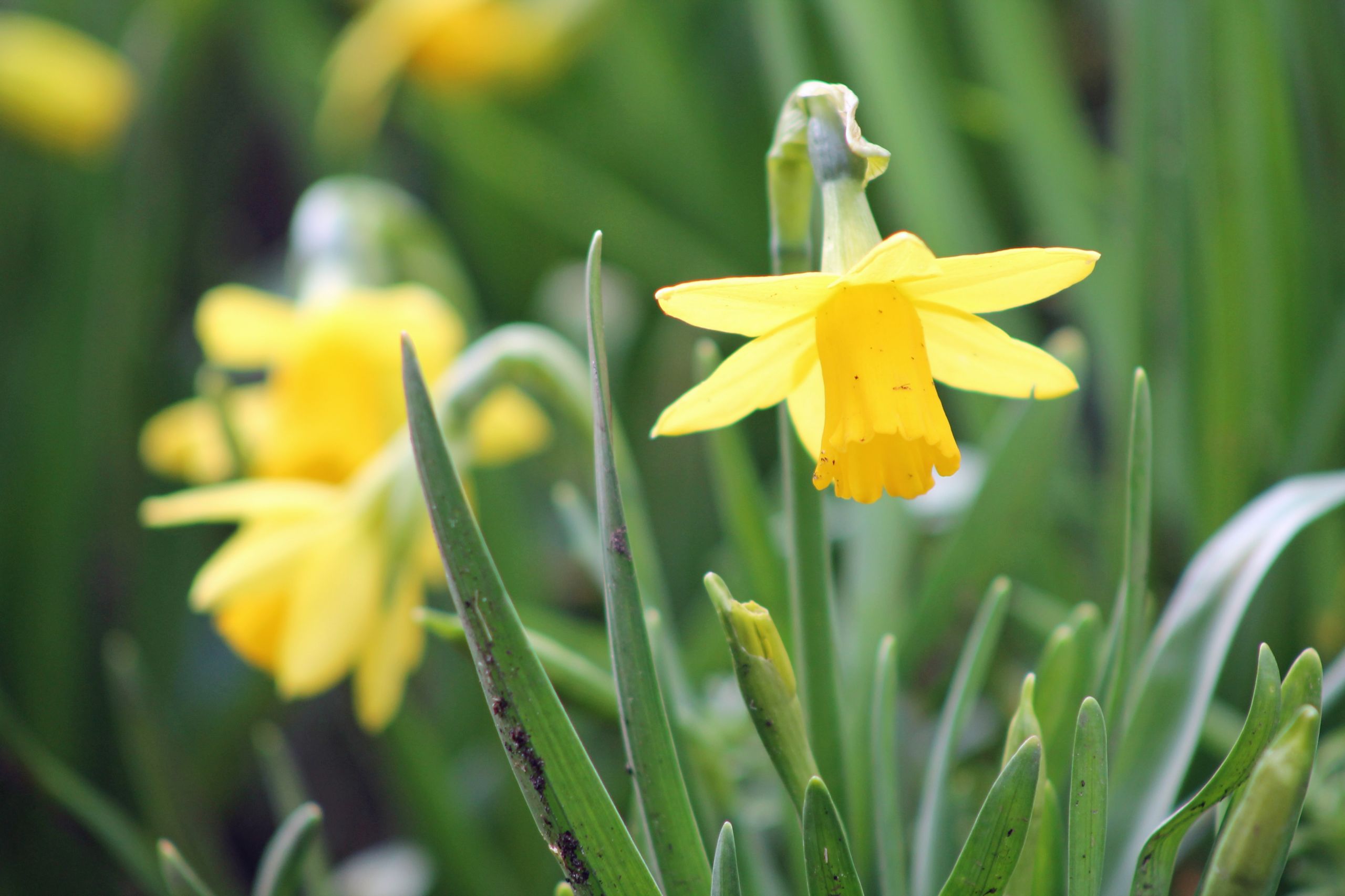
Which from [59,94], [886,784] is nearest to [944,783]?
[886,784]

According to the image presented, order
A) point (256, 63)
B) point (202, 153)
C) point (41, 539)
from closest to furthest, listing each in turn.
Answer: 1. point (41, 539)
2. point (202, 153)
3. point (256, 63)

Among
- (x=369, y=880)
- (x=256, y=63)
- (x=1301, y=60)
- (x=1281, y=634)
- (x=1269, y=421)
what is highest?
(x=256, y=63)

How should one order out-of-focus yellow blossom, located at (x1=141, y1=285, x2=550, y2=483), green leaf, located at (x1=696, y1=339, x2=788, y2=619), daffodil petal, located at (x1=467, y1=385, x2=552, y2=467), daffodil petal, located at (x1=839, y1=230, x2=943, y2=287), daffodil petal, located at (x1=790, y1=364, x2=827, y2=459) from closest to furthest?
daffodil petal, located at (x1=839, y1=230, x2=943, y2=287), daffodil petal, located at (x1=790, y1=364, x2=827, y2=459), green leaf, located at (x1=696, y1=339, x2=788, y2=619), out-of-focus yellow blossom, located at (x1=141, y1=285, x2=550, y2=483), daffodil petal, located at (x1=467, y1=385, x2=552, y2=467)

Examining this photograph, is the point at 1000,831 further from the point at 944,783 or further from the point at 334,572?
the point at 334,572

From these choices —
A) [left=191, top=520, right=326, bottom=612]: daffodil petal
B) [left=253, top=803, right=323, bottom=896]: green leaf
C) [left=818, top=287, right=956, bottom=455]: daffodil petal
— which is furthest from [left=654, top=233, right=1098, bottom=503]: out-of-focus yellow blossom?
[left=191, top=520, right=326, bottom=612]: daffodil petal

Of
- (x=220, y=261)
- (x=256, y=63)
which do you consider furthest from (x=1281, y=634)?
(x=256, y=63)

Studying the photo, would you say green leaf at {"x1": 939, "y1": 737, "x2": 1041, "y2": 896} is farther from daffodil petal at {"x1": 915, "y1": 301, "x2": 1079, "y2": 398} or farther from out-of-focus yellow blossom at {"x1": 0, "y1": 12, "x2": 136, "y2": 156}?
out-of-focus yellow blossom at {"x1": 0, "y1": 12, "x2": 136, "y2": 156}

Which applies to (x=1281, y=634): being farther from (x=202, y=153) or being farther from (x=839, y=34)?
(x=202, y=153)
